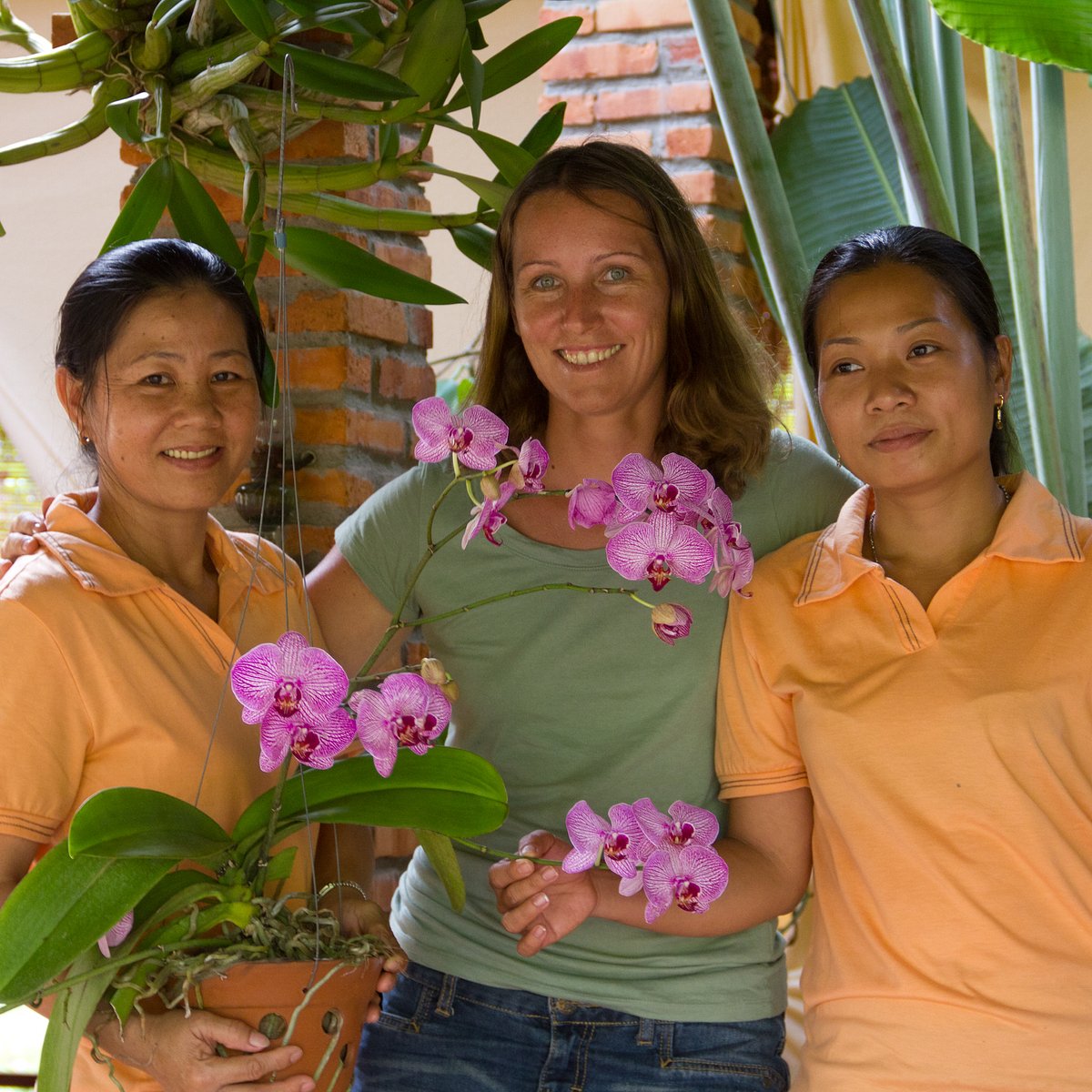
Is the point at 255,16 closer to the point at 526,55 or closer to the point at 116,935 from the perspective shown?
the point at 526,55

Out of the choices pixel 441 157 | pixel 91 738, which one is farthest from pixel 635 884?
pixel 441 157

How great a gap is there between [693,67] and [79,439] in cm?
193

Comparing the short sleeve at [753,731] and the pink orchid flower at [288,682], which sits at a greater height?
the pink orchid flower at [288,682]

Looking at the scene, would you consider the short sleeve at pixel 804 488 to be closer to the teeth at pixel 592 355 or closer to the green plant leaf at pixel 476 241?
the teeth at pixel 592 355

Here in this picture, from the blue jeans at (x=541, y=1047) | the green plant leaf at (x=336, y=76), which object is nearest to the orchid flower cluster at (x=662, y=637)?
the blue jeans at (x=541, y=1047)

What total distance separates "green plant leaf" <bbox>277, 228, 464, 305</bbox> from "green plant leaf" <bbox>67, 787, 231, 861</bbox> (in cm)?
83

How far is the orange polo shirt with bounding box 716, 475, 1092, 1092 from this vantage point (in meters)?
1.18

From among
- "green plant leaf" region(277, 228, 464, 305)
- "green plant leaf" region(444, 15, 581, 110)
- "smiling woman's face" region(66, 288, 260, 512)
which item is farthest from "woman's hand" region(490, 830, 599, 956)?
"green plant leaf" region(444, 15, 581, 110)

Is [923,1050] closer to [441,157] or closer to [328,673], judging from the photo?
[328,673]

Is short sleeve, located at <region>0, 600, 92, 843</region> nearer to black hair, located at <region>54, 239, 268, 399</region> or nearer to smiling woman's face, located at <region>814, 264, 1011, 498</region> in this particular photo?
black hair, located at <region>54, 239, 268, 399</region>

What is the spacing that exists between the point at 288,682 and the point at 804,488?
780 millimetres

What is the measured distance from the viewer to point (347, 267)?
5.42ft

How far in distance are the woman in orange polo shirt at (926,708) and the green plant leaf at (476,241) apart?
0.50 metres

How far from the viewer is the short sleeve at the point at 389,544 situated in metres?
1.51
